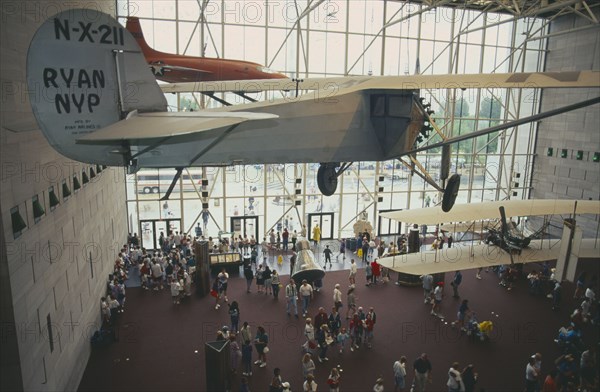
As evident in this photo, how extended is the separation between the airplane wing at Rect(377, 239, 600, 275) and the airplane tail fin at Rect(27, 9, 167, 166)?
26.8 feet

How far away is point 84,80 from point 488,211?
1254 centimetres

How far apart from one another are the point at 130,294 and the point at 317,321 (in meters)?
7.56

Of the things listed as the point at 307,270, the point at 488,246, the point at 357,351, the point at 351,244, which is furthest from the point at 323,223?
the point at 357,351

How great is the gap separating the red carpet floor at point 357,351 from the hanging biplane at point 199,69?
748 centimetres

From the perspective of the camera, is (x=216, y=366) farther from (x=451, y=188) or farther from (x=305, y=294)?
(x=451, y=188)

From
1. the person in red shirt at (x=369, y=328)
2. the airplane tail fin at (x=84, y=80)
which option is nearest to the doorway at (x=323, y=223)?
the person in red shirt at (x=369, y=328)

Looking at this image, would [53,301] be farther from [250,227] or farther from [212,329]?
Result: [250,227]

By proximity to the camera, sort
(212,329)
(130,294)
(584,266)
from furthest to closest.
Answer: (584,266) → (130,294) → (212,329)

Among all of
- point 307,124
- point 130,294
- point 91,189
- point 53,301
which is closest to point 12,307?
point 53,301

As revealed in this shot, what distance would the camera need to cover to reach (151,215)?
20969mm

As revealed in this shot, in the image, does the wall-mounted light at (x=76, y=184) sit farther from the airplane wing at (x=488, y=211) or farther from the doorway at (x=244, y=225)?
the doorway at (x=244, y=225)

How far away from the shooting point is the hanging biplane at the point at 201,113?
15.9ft

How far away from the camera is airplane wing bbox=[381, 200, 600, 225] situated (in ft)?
42.7

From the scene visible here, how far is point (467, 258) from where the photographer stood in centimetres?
1225
